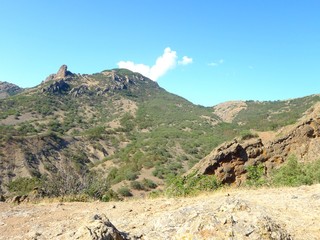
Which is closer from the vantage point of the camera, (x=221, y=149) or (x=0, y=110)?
(x=221, y=149)

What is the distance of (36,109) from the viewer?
305 ft

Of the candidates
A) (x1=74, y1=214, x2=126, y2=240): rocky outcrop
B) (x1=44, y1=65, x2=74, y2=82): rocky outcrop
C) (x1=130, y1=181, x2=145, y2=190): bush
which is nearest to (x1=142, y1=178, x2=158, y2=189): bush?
(x1=130, y1=181, x2=145, y2=190): bush

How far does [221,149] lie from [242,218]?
50.8 ft

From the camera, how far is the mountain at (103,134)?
43094 mm

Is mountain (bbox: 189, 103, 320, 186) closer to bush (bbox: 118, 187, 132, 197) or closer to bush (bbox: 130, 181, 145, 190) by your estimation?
bush (bbox: 118, 187, 132, 197)

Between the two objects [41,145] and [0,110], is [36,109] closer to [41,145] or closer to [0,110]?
[0,110]

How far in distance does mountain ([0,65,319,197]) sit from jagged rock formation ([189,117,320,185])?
5.98m

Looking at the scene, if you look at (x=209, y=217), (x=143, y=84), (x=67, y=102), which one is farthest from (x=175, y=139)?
(x=143, y=84)

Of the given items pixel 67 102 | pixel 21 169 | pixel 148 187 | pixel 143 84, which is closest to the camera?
pixel 148 187

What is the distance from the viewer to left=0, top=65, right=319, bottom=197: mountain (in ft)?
141

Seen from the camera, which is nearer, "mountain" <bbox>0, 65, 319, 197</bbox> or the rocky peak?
"mountain" <bbox>0, 65, 319, 197</bbox>

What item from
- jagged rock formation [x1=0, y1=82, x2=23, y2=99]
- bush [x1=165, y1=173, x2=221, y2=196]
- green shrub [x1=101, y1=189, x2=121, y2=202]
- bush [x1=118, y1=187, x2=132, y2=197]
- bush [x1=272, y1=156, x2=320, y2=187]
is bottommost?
bush [x1=118, y1=187, x2=132, y2=197]

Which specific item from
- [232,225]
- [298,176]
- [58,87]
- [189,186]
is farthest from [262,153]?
[58,87]

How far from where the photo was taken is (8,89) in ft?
525
